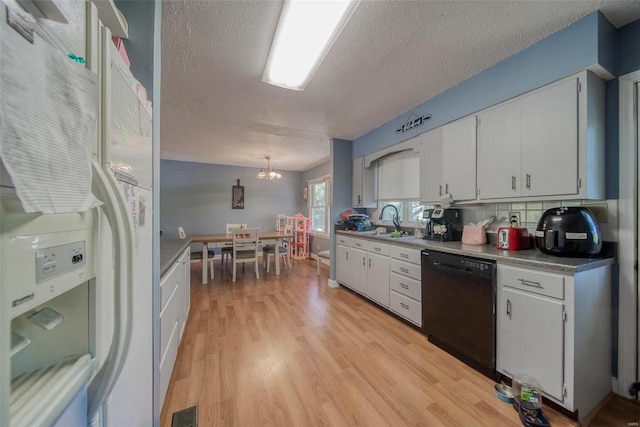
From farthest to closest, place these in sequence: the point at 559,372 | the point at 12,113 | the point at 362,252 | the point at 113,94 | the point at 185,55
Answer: the point at 362,252, the point at 185,55, the point at 559,372, the point at 113,94, the point at 12,113

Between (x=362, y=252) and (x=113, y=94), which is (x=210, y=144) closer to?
(x=362, y=252)

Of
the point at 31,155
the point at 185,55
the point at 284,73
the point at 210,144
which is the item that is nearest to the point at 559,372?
the point at 31,155

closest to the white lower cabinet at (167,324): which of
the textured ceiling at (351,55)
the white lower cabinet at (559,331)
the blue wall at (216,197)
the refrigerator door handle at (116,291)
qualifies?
the refrigerator door handle at (116,291)

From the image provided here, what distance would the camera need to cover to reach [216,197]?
5.88 metres

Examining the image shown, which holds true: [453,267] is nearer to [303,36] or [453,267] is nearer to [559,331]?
[559,331]

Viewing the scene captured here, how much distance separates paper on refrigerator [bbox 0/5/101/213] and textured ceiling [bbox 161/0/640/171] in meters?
1.35

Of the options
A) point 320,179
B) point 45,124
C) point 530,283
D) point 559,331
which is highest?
point 320,179

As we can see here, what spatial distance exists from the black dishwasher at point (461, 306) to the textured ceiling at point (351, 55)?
1.58 m

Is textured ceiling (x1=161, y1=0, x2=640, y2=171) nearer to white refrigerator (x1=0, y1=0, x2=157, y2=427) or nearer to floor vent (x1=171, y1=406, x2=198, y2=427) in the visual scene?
white refrigerator (x1=0, y1=0, x2=157, y2=427)

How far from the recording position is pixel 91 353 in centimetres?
52

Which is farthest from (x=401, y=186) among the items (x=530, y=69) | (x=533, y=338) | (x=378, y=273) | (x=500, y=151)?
(x=533, y=338)

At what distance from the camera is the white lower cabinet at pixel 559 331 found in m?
1.29

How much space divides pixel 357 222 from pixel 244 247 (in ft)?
6.45

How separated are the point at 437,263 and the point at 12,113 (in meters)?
2.29
